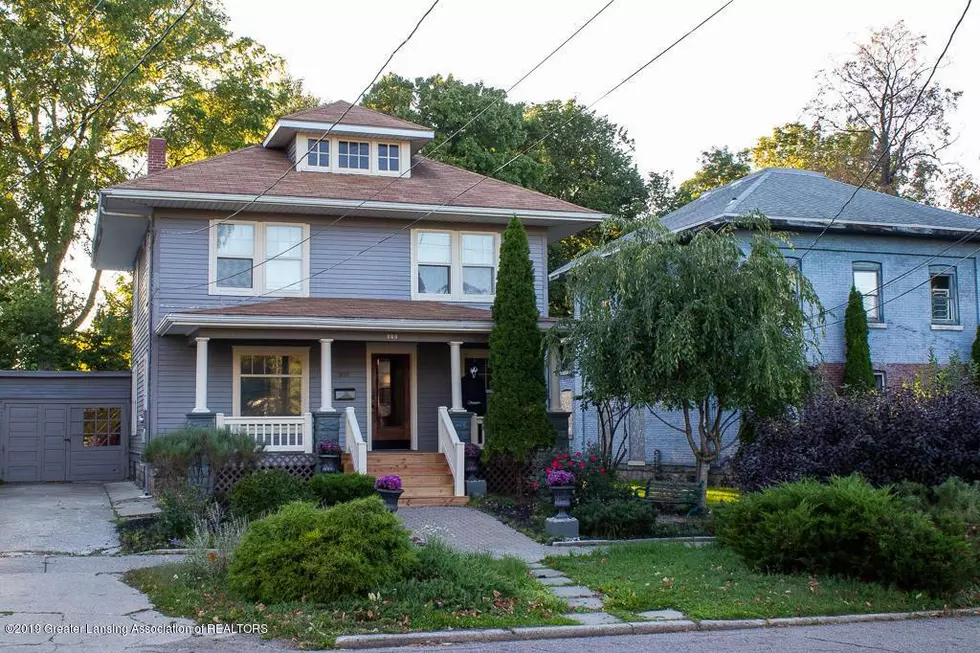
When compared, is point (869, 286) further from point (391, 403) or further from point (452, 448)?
point (452, 448)

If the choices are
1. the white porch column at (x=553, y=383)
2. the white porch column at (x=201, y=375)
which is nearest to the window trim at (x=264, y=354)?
the white porch column at (x=201, y=375)

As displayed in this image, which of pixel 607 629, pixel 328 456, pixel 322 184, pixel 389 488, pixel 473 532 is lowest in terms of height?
pixel 607 629

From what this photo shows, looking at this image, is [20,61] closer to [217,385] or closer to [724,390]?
[217,385]

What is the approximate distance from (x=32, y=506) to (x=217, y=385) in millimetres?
3947

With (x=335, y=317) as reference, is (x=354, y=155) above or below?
above

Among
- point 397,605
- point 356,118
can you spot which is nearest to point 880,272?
point 356,118

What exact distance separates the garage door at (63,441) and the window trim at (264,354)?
645cm

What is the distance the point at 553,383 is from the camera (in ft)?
67.2

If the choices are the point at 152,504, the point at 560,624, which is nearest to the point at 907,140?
the point at 152,504

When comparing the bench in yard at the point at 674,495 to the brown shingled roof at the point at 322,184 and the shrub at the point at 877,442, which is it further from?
the brown shingled roof at the point at 322,184

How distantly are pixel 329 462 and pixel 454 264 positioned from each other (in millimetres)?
5250

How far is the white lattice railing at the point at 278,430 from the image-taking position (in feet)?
59.7

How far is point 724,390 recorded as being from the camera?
15.4m

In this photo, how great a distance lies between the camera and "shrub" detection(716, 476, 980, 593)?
386 inches
